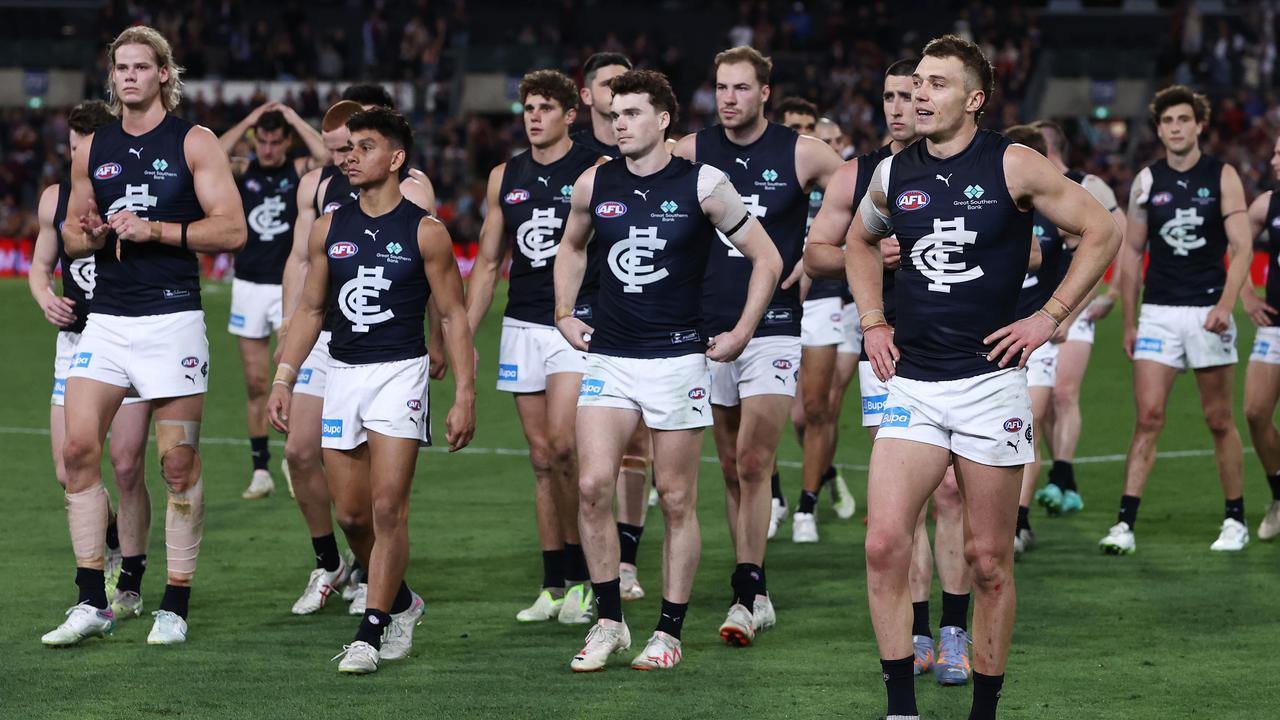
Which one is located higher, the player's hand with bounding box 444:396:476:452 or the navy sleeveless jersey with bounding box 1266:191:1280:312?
the navy sleeveless jersey with bounding box 1266:191:1280:312

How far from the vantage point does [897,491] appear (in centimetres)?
601

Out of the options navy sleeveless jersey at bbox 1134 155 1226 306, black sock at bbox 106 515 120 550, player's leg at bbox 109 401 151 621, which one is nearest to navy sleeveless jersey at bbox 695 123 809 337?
player's leg at bbox 109 401 151 621

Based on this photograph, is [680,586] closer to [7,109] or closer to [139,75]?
[139,75]

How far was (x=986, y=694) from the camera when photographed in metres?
6.10

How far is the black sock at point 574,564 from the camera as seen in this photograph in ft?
28.5

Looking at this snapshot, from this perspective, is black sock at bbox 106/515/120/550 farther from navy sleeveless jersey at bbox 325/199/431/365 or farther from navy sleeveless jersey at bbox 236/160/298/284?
navy sleeveless jersey at bbox 236/160/298/284

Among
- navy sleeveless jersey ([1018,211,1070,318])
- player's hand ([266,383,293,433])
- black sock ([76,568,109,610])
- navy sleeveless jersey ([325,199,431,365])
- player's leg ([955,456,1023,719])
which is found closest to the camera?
player's leg ([955,456,1023,719])

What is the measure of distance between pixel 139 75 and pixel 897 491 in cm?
406

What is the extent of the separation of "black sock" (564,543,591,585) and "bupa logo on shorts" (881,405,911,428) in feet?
9.64

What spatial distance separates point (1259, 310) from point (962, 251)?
16.4ft

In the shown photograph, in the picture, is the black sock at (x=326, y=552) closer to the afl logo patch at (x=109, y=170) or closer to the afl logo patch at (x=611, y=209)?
the afl logo patch at (x=109, y=170)

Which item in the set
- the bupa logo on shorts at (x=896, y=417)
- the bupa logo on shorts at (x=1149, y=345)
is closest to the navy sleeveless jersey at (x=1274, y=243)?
the bupa logo on shorts at (x=1149, y=345)

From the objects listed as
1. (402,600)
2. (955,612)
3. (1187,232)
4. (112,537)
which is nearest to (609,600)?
(402,600)

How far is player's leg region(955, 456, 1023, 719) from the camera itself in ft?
19.8
